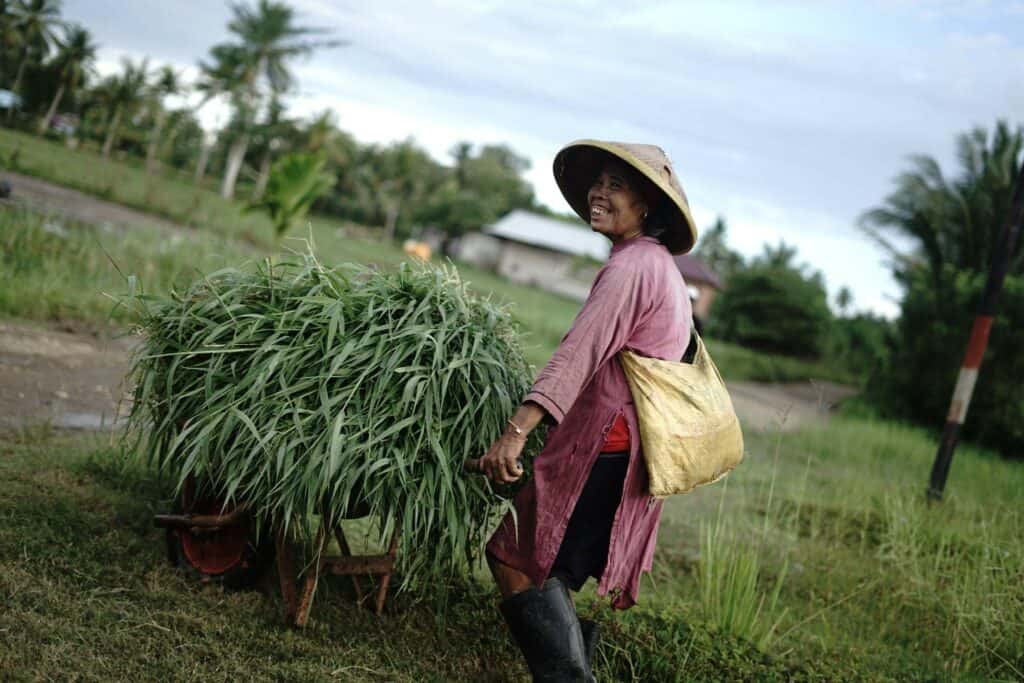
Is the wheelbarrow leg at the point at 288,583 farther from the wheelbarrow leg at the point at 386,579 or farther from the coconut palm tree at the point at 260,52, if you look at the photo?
the coconut palm tree at the point at 260,52

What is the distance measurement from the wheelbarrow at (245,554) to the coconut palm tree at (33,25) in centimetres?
655

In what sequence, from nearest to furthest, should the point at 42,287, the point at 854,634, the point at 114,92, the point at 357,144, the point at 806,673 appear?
the point at 806,673
the point at 854,634
the point at 42,287
the point at 114,92
the point at 357,144

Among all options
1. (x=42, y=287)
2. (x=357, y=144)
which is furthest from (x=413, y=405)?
(x=357, y=144)

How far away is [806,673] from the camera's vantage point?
3316mm

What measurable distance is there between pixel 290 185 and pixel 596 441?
1108 cm

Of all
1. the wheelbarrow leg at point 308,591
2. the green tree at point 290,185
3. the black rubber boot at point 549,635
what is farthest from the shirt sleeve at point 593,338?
the green tree at point 290,185

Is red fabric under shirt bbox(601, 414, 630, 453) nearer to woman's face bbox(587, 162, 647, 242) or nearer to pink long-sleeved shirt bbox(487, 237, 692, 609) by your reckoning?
pink long-sleeved shirt bbox(487, 237, 692, 609)

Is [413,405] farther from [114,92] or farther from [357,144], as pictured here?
[357,144]

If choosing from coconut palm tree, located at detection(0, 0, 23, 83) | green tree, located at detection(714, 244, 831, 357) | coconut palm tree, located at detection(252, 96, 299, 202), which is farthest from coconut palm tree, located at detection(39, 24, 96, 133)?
green tree, located at detection(714, 244, 831, 357)

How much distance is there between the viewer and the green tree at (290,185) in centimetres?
1264

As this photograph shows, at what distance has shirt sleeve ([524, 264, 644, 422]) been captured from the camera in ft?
7.78

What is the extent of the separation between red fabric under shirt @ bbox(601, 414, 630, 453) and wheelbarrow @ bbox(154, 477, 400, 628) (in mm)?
741

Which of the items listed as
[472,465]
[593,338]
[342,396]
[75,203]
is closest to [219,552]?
[342,396]

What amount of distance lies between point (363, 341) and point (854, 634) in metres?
2.80
